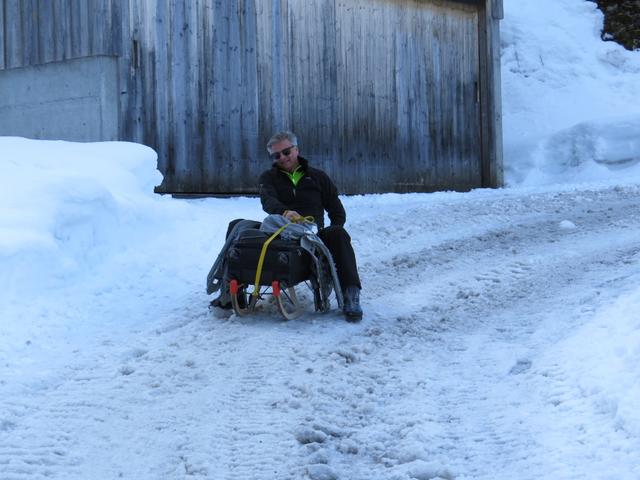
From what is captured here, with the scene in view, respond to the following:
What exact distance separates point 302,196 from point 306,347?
1.54 m

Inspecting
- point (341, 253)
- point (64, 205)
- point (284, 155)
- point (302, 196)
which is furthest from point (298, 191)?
point (64, 205)

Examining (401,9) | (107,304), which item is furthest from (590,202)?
(107,304)

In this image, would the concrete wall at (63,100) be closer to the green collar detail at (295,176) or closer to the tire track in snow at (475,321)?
the tire track in snow at (475,321)

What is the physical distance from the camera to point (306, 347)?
5.32 m

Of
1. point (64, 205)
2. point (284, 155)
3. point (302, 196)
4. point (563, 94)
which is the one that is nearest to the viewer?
point (284, 155)

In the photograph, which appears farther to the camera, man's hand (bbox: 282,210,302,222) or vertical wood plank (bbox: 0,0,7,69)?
vertical wood plank (bbox: 0,0,7,69)

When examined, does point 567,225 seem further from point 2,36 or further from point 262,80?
point 2,36

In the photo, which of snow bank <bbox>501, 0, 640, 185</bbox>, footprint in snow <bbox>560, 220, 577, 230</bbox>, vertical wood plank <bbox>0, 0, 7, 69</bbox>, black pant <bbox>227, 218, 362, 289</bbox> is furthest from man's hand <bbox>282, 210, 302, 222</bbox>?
snow bank <bbox>501, 0, 640, 185</bbox>

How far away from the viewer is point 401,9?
45.8 ft

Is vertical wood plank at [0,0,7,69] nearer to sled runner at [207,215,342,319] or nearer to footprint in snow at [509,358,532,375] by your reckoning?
sled runner at [207,215,342,319]

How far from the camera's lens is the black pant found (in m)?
6.15

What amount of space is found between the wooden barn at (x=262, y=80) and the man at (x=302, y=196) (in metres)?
4.65

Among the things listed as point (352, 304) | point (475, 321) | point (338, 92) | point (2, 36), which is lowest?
point (475, 321)

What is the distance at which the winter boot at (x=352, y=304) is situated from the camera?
598cm
